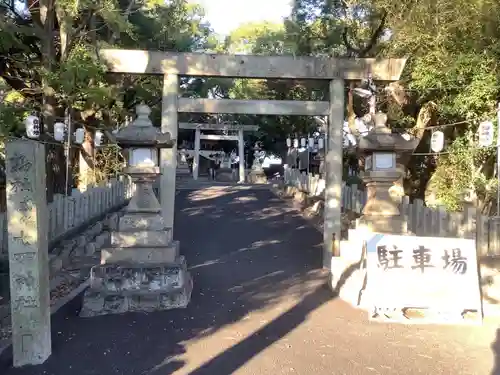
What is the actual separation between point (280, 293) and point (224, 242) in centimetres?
554

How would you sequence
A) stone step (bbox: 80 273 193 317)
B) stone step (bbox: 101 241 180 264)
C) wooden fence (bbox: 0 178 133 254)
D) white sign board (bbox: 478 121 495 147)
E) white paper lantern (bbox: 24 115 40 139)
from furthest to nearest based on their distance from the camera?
1. white paper lantern (bbox: 24 115 40 139)
2. wooden fence (bbox: 0 178 133 254)
3. white sign board (bbox: 478 121 495 147)
4. stone step (bbox: 101 241 180 264)
5. stone step (bbox: 80 273 193 317)

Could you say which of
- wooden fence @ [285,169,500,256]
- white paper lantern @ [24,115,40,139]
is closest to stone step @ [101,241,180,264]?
wooden fence @ [285,169,500,256]

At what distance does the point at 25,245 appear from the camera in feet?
16.5

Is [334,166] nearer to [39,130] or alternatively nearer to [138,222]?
[138,222]

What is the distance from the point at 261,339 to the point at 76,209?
333 inches

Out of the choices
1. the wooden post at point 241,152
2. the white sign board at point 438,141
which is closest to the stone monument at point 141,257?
the white sign board at point 438,141

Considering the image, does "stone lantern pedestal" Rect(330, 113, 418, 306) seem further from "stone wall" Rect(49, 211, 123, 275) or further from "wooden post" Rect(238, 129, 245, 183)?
"wooden post" Rect(238, 129, 245, 183)

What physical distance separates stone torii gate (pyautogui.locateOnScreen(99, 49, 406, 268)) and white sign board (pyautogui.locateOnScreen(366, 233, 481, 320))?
9.49 ft

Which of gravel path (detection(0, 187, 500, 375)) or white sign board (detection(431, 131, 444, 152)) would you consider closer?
gravel path (detection(0, 187, 500, 375))

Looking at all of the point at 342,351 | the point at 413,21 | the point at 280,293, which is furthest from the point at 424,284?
the point at 413,21

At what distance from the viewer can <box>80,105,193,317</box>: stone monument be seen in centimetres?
694

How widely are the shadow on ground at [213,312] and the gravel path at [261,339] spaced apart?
12mm

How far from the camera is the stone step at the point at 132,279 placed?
7078mm

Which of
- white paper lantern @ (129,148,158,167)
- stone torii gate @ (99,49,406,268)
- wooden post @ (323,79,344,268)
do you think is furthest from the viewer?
wooden post @ (323,79,344,268)
